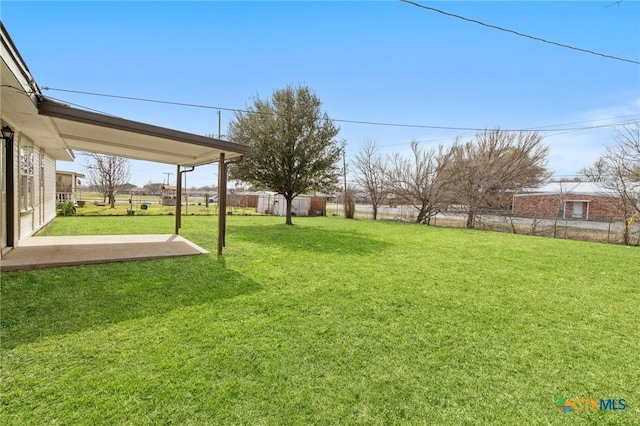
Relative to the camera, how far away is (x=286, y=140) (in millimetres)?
12523

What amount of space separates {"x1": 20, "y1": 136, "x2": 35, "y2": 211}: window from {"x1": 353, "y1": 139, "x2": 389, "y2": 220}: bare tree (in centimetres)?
1593

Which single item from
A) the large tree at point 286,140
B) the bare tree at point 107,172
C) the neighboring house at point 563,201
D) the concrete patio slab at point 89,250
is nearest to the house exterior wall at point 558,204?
the neighboring house at point 563,201

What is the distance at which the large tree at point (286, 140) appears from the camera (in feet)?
41.3

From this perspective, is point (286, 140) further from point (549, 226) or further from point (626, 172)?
point (626, 172)

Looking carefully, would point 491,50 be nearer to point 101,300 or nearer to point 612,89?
point 612,89

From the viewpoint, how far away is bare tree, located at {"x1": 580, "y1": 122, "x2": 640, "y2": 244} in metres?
10.7

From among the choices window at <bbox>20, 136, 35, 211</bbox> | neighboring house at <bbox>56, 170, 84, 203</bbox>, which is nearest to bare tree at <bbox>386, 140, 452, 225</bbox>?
window at <bbox>20, 136, 35, 211</bbox>

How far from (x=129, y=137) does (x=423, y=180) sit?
15.3 meters

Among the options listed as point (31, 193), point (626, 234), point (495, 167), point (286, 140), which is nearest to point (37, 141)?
point (31, 193)

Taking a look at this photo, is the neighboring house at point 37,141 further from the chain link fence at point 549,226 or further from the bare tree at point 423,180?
the bare tree at point 423,180

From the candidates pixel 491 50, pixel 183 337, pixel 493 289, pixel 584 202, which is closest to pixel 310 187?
pixel 491 50

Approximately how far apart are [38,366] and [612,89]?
17.0 meters

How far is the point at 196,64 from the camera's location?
37.6ft

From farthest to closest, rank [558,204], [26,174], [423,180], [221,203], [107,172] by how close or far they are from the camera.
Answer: [107,172] < [558,204] < [423,180] < [26,174] < [221,203]
